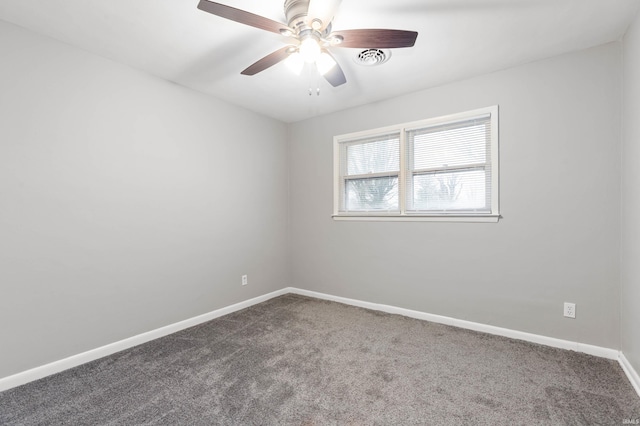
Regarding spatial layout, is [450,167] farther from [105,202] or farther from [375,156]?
[105,202]

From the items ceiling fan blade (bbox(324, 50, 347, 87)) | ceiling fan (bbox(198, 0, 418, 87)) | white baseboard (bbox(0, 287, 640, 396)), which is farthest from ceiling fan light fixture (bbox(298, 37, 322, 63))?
white baseboard (bbox(0, 287, 640, 396))

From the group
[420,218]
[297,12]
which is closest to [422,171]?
[420,218]

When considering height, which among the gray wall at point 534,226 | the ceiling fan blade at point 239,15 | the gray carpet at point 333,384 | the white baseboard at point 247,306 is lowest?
the gray carpet at point 333,384

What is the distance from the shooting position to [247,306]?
3486 millimetres

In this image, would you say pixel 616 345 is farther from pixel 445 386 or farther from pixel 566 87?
pixel 566 87

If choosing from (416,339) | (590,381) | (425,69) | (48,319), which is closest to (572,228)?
(590,381)

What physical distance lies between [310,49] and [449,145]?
1841 millimetres

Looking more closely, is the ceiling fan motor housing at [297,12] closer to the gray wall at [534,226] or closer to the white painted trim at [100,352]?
the gray wall at [534,226]

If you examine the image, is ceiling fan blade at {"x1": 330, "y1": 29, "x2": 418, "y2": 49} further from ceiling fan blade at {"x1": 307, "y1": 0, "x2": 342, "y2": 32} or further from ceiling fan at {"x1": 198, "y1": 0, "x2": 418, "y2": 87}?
ceiling fan blade at {"x1": 307, "y1": 0, "x2": 342, "y2": 32}

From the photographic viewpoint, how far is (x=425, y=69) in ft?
8.44

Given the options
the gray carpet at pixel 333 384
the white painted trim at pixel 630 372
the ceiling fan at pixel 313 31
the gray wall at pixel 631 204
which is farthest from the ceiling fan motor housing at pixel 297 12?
the white painted trim at pixel 630 372

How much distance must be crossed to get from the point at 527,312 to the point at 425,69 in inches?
91.4

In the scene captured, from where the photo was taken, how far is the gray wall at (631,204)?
6.01 feet

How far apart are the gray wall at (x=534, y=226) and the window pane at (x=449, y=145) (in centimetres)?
18
